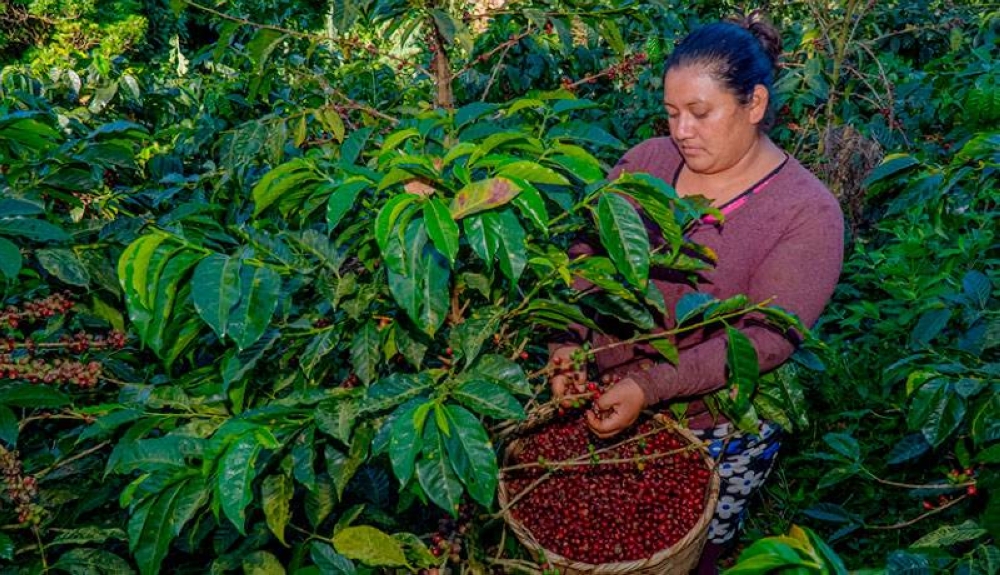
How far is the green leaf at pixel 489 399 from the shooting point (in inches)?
46.4

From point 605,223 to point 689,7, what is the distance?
14.8 ft

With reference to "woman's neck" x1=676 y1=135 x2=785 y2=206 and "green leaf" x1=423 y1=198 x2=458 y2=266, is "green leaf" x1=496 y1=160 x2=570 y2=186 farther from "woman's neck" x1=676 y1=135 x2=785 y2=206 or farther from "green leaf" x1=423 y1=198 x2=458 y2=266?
"woman's neck" x1=676 y1=135 x2=785 y2=206

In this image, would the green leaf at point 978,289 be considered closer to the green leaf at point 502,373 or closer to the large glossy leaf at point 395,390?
the green leaf at point 502,373

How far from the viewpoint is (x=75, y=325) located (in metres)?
1.99

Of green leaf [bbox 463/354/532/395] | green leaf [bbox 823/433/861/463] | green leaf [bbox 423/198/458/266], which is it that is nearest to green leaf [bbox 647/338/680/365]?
green leaf [bbox 463/354/532/395]

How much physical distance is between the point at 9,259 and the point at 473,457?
0.88 meters

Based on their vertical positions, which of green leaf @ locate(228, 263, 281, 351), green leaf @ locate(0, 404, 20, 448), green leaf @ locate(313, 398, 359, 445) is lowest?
green leaf @ locate(0, 404, 20, 448)

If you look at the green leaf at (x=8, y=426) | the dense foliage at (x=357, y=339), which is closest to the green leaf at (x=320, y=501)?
the dense foliage at (x=357, y=339)

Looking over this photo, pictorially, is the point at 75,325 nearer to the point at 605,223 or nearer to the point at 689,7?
the point at 605,223

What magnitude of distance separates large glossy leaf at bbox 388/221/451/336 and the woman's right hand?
371 millimetres

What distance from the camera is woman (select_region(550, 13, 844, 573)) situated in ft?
5.47

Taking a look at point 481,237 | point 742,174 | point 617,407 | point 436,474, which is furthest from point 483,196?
point 742,174

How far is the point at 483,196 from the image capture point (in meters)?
1.13

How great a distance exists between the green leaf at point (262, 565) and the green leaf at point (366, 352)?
49cm
